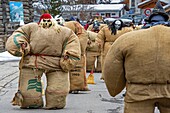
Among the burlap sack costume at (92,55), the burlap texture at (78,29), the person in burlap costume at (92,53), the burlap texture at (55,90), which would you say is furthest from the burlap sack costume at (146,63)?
the burlap sack costume at (92,55)

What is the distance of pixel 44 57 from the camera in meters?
8.70

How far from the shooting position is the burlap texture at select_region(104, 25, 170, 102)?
4930mm

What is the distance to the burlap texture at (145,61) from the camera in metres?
4.93

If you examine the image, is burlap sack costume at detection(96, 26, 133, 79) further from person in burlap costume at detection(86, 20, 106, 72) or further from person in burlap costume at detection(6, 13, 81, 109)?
person in burlap costume at detection(6, 13, 81, 109)

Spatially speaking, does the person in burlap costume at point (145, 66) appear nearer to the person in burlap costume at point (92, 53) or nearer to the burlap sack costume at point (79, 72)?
the burlap sack costume at point (79, 72)

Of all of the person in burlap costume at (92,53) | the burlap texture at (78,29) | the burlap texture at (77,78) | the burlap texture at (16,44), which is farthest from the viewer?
the person in burlap costume at (92,53)

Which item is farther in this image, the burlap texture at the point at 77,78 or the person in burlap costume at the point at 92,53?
the person in burlap costume at the point at 92,53

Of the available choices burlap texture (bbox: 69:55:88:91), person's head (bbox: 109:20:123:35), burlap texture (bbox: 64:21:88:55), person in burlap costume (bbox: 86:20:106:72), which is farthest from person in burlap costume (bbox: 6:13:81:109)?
person in burlap costume (bbox: 86:20:106:72)

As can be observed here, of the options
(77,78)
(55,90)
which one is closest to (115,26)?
(77,78)

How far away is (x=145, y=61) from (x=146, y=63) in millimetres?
20

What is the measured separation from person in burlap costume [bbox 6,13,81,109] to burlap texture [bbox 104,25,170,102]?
145 inches

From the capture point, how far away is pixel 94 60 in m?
17.5

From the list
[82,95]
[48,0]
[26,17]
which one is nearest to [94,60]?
[82,95]

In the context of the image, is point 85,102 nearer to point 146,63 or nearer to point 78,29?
point 78,29
